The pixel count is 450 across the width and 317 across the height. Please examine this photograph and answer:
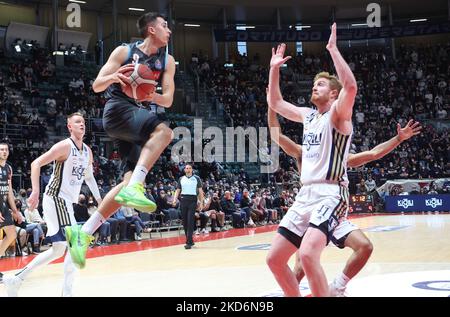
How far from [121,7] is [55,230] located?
2527 centimetres

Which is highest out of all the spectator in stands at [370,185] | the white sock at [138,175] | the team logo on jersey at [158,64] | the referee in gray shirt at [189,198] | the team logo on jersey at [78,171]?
the team logo on jersey at [158,64]

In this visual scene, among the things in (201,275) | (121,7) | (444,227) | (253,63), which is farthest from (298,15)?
(201,275)

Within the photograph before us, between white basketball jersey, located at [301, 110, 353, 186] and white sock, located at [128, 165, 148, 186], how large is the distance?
1.23 m

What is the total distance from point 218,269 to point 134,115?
4.15 metres

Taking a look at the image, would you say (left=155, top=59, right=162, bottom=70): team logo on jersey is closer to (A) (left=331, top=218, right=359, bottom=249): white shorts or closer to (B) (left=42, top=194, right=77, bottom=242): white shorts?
(A) (left=331, top=218, right=359, bottom=249): white shorts

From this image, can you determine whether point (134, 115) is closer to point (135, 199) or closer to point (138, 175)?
point (138, 175)

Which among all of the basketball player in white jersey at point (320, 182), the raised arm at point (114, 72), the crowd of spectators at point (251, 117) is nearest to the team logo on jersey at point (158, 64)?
the raised arm at point (114, 72)

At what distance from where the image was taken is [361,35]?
31016 mm

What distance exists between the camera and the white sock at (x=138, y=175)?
13.5 feet

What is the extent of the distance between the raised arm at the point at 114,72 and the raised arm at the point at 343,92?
1.50 meters

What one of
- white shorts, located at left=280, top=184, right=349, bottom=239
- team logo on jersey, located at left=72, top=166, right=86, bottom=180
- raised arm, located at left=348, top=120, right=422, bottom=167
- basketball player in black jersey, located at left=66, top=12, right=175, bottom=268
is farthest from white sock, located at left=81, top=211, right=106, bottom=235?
raised arm, located at left=348, top=120, right=422, bottom=167

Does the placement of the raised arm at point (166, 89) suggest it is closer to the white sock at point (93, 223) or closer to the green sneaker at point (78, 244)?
the white sock at point (93, 223)

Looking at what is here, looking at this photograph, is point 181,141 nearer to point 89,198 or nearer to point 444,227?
point 89,198

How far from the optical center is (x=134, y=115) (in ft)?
13.9
